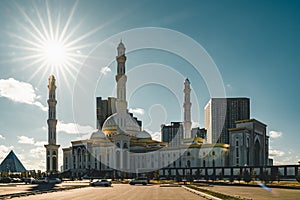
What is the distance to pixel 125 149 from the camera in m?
141

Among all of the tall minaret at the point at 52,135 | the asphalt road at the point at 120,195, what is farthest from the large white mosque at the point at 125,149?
the asphalt road at the point at 120,195

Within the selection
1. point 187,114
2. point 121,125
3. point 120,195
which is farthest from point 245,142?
point 120,195

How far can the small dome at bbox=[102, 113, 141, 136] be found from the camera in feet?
480

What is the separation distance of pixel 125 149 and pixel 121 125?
998 cm

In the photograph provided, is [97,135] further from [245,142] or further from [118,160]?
[245,142]

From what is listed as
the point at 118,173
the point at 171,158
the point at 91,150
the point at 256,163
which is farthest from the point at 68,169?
the point at 256,163

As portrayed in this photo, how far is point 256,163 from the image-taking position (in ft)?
417

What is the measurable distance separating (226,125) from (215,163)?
71.7 m

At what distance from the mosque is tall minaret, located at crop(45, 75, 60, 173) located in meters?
0.39

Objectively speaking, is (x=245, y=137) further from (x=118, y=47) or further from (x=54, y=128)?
(x=54, y=128)

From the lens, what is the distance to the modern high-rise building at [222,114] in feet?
587

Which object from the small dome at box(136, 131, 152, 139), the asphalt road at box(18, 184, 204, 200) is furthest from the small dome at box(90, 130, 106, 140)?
the asphalt road at box(18, 184, 204, 200)

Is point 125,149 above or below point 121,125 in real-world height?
below

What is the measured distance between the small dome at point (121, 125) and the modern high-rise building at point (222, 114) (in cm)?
3942
